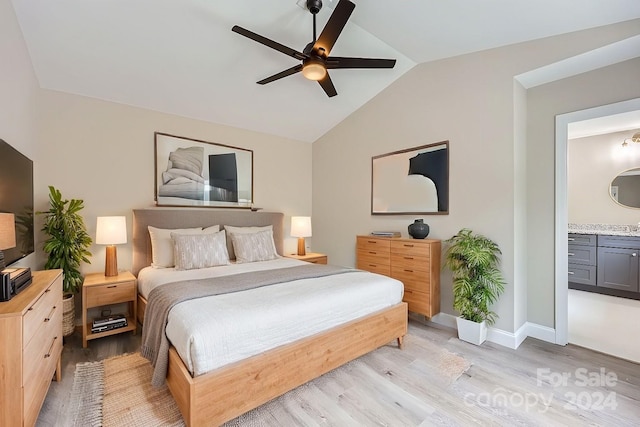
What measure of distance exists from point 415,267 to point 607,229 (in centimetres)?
380

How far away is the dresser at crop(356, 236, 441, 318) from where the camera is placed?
10.5 feet

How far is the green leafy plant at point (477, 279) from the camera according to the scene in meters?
2.82

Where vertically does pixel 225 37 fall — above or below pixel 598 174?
above

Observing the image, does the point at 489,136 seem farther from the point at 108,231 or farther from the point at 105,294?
the point at 105,294

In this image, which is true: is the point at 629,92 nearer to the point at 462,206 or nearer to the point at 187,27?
the point at 462,206

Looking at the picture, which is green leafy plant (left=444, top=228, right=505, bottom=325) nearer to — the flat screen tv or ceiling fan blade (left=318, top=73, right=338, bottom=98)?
ceiling fan blade (left=318, top=73, right=338, bottom=98)

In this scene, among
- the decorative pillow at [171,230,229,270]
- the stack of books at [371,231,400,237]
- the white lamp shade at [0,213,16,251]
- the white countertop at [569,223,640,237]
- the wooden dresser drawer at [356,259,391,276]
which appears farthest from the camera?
the white countertop at [569,223,640,237]

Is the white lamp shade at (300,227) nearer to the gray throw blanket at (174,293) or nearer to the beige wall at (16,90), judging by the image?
the gray throw blanket at (174,293)

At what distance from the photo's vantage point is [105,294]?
2791 millimetres

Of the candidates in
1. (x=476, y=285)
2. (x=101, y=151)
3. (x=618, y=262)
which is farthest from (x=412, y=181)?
(x=101, y=151)

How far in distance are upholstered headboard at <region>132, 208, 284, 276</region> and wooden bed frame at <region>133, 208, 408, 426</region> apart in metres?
0.63

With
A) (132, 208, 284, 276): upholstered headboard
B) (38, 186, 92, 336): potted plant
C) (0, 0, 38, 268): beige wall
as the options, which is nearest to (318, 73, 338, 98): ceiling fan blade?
(132, 208, 284, 276): upholstered headboard

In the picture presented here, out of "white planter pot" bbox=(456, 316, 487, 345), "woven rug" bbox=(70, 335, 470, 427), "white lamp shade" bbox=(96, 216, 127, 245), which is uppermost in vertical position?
"white lamp shade" bbox=(96, 216, 127, 245)

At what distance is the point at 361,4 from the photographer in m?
2.56
